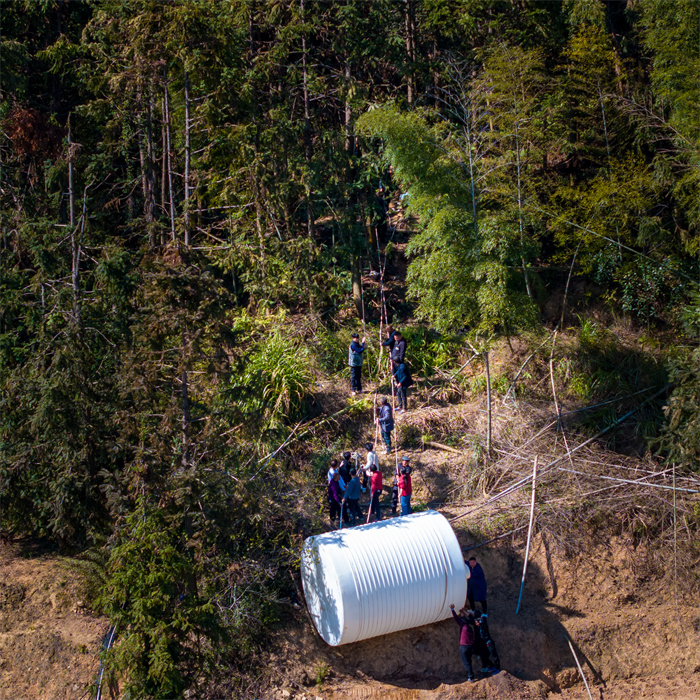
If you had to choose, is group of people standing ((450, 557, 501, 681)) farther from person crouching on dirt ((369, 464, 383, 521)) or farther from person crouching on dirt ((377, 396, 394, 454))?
person crouching on dirt ((377, 396, 394, 454))

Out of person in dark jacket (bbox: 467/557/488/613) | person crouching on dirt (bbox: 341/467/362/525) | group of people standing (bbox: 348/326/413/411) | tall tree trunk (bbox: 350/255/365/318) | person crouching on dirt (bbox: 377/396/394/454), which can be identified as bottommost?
person in dark jacket (bbox: 467/557/488/613)

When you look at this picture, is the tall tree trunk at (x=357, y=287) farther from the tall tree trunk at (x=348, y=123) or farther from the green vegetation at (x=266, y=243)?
the tall tree trunk at (x=348, y=123)

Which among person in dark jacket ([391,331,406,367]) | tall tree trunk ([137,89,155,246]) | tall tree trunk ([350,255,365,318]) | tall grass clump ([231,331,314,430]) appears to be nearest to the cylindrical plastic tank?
tall grass clump ([231,331,314,430])

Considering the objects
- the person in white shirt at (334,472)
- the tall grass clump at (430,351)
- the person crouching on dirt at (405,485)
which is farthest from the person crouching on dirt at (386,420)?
the tall grass clump at (430,351)

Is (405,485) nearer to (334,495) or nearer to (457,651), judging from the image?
(334,495)

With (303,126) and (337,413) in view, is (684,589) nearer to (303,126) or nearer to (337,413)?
(337,413)

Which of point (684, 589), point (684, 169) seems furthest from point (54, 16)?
point (684, 589)
